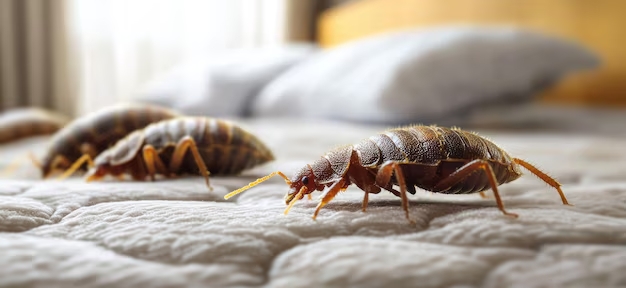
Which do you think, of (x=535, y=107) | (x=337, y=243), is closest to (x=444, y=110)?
(x=535, y=107)

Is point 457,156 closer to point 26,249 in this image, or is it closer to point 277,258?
point 277,258

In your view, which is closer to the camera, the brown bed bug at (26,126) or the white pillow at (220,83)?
the brown bed bug at (26,126)

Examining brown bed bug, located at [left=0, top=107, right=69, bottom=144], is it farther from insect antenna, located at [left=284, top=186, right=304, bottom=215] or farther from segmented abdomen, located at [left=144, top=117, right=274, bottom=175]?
insect antenna, located at [left=284, top=186, right=304, bottom=215]

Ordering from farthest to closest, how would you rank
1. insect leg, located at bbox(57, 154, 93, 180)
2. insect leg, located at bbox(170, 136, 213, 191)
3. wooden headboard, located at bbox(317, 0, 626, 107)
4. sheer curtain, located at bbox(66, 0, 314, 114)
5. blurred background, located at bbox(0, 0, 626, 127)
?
sheer curtain, located at bbox(66, 0, 314, 114)
blurred background, located at bbox(0, 0, 626, 127)
wooden headboard, located at bbox(317, 0, 626, 107)
insect leg, located at bbox(57, 154, 93, 180)
insect leg, located at bbox(170, 136, 213, 191)

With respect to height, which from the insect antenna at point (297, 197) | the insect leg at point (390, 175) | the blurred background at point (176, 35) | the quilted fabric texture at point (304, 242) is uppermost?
the blurred background at point (176, 35)

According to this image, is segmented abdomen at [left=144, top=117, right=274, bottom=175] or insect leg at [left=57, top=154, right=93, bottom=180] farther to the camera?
insect leg at [left=57, top=154, right=93, bottom=180]

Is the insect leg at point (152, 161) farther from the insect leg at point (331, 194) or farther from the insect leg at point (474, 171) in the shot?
the insect leg at point (474, 171)

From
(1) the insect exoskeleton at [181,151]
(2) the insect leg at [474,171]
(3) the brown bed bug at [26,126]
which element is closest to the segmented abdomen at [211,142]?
(1) the insect exoskeleton at [181,151]

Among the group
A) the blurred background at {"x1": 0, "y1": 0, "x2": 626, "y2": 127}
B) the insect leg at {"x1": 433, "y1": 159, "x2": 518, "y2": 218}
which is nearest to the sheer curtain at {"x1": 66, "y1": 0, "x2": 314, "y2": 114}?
the blurred background at {"x1": 0, "y1": 0, "x2": 626, "y2": 127}
